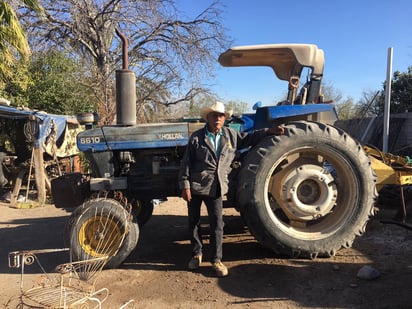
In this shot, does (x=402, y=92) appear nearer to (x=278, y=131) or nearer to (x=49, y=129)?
(x=49, y=129)

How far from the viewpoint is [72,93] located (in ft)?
45.8

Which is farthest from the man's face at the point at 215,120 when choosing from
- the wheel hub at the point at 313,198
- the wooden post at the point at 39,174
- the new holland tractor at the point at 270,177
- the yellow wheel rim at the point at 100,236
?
the wooden post at the point at 39,174

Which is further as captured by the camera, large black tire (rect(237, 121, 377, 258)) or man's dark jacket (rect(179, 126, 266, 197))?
large black tire (rect(237, 121, 377, 258))

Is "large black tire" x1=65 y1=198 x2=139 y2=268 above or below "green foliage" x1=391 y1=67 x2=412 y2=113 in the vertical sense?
below

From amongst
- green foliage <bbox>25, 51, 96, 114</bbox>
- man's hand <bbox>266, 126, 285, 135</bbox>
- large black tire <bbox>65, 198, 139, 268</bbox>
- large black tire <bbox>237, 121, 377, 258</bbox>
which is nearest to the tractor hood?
large black tire <bbox>237, 121, 377, 258</bbox>

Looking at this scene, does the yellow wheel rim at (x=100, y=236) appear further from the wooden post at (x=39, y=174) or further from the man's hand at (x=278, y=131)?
the wooden post at (x=39, y=174)

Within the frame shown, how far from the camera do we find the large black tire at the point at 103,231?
4.19 meters

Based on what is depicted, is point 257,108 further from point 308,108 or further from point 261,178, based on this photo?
point 261,178

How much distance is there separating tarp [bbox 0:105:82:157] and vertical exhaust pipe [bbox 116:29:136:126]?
584cm

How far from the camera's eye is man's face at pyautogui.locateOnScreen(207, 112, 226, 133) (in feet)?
13.4

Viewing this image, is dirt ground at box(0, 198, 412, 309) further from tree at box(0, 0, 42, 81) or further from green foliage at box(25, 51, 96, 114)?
green foliage at box(25, 51, 96, 114)

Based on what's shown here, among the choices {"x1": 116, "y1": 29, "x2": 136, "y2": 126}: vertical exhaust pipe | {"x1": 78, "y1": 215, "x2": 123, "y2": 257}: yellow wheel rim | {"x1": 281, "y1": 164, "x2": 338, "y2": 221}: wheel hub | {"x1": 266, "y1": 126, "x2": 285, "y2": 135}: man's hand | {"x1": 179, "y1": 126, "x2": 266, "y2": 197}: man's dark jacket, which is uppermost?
{"x1": 116, "y1": 29, "x2": 136, "y2": 126}: vertical exhaust pipe

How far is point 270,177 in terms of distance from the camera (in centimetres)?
435

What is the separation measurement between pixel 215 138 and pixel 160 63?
13.3m
